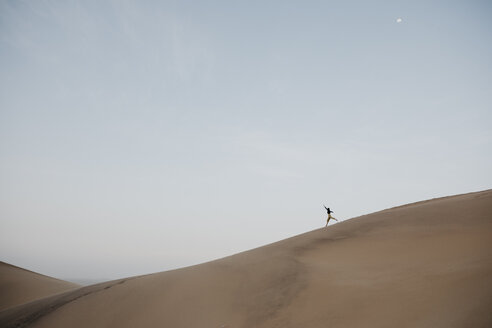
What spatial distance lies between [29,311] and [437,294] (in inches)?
407

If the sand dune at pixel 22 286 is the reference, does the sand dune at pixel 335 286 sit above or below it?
below

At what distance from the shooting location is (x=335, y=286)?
4.96 m

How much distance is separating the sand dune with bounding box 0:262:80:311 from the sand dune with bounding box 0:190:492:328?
10.4 metres

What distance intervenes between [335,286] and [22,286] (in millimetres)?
21680

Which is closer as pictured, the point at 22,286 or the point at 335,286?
the point at 335,286

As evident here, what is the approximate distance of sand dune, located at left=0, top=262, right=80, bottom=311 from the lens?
16.4 m

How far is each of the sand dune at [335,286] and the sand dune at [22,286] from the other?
10.4 meters

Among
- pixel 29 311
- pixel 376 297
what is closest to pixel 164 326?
pixel 376 297

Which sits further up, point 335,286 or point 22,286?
point 22,286

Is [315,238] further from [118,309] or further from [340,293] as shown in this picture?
[118,309]

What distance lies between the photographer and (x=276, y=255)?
7559 mm

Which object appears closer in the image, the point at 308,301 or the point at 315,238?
the point at 308,301

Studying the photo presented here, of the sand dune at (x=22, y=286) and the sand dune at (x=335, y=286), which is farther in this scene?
the sand dune at (x=22, y=286)

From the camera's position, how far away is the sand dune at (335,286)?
3574 millimetres
